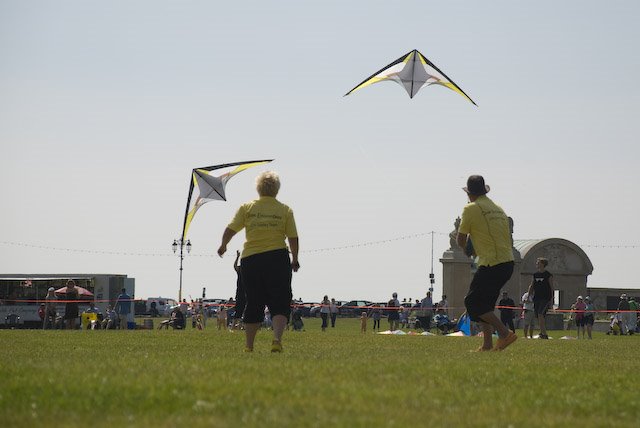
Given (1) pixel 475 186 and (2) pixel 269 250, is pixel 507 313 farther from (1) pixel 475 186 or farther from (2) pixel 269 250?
(2) pixel 269 250

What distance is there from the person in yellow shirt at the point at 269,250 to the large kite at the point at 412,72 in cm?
1584

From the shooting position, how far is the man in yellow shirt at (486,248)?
43.0 ft

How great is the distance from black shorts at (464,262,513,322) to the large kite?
14891 millimetres

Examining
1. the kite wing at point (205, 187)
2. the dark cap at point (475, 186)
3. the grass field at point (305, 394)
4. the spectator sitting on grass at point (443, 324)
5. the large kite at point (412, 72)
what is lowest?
the grass field at point (305, 394)

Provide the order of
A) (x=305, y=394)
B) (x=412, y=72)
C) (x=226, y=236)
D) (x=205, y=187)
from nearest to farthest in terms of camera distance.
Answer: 1. (x=305, y=394)
2. (x=226, y=236)
3. (x=412, y=72)
4. (x=205, y=187)

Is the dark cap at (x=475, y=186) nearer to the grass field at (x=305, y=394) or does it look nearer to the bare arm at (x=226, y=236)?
the bare arm at (x=226, y=236)

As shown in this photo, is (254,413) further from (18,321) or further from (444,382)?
(18,321)

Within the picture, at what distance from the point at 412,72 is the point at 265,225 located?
54.8ft

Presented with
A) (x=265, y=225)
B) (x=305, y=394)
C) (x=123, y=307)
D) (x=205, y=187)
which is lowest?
(x=305, y=394)

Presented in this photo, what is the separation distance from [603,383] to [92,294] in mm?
42002

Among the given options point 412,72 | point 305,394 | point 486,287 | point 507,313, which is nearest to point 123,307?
point 507,313

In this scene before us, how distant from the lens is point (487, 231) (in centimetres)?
1313

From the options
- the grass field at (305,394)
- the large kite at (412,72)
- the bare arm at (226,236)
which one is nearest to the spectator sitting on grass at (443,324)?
the large kite at (412,72)

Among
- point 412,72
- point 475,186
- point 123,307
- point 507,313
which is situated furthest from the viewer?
point 123,307
